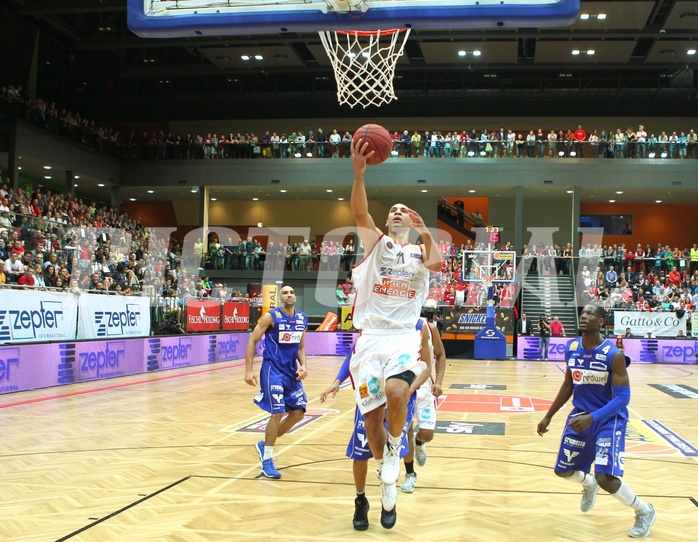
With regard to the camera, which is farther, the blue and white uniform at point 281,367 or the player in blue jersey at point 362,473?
the blue and white uniform at point 281,367

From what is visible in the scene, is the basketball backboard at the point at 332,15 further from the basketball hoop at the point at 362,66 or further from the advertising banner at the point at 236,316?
the advertising banner at the point at 236,316

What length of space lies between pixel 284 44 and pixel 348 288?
36.3ft

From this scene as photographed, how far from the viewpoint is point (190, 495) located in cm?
677

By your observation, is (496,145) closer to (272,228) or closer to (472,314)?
(472,314)

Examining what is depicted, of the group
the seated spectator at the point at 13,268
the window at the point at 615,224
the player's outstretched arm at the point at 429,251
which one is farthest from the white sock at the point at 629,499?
the window at the point at 615,224

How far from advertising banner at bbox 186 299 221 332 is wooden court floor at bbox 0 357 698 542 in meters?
8.92

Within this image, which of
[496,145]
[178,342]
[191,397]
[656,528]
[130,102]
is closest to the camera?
[656,528]

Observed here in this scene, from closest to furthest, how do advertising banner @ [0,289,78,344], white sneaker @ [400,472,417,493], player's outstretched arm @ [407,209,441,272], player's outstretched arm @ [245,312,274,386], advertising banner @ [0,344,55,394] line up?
player's outstretched arm @ [407,209,441,272] < white sneaker @ [400,472,417,493] < player's outstretched arm @ [245,312,274,386] < advertising banner @ [0,344,55,394] < advertising banner @ [0,289,78,344]

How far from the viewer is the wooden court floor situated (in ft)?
18.9

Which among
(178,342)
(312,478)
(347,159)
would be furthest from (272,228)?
(312,478)

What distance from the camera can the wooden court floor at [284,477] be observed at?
577cm

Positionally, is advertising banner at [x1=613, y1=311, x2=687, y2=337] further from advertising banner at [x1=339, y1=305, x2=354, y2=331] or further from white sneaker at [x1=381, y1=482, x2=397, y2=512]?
white sneaker at [x1=381, y1=482, x2=397, y2=512]

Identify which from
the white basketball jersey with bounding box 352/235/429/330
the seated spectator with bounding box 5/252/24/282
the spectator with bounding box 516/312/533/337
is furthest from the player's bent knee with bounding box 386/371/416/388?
the spectator with bounding box 516/312/533/337

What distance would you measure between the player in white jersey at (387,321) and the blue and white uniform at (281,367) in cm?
220
